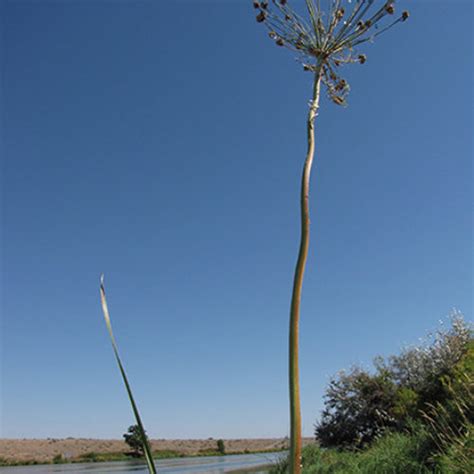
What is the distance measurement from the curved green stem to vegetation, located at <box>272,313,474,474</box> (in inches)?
197

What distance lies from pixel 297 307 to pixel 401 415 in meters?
16.3

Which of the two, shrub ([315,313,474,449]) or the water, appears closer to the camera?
shrub ([315,313,474,449])

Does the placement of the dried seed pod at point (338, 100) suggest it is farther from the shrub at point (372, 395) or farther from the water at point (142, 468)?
the water at point (142, 468)

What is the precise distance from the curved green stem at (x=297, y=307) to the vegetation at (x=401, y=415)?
5014 mm

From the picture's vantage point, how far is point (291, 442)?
48.4 inches

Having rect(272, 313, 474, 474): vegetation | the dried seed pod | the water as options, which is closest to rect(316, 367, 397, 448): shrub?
rect(272, 313, 474, 474): vegetation

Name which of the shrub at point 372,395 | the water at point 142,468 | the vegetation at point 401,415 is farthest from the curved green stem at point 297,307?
the water at point 142,468

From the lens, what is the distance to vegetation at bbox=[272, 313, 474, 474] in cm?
813

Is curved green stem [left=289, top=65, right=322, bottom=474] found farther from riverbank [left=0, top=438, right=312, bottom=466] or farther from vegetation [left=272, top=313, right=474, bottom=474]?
riverbank [left=0, top=438, right=312, bottom=466]

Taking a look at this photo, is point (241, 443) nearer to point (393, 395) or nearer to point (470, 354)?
point (393, 395)

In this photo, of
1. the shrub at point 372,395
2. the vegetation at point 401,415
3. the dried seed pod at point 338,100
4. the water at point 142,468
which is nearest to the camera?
the dried seed pod at point 338,100

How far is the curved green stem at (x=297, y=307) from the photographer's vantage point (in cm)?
125

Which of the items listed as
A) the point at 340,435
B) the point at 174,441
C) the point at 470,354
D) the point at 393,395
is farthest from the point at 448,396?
the point at 174,441

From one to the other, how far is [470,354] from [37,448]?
8633 cm
